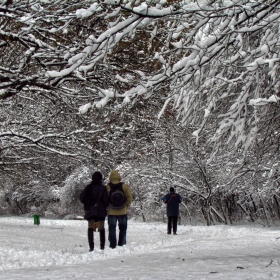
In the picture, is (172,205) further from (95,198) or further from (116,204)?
(95,198)

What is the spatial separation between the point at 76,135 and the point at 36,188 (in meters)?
34.6

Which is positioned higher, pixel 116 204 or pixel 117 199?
pixel 117 199

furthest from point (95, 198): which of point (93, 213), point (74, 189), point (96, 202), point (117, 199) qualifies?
point (74, 189)

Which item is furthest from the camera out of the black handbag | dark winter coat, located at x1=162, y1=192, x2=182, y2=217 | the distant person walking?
dark winter coat, located at x1=162, y1=192, x2=182, y2=217

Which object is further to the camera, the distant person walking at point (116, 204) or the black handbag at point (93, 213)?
the distant person walking at point (116, 204)

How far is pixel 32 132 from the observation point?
13.7 meters

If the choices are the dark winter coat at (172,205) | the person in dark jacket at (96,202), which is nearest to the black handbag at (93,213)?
the person in dark jacket at (96,202)

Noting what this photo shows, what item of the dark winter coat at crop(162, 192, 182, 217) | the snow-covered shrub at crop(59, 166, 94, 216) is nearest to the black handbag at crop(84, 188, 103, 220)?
the dark winter coat at crop(162, 192, 182, 217)

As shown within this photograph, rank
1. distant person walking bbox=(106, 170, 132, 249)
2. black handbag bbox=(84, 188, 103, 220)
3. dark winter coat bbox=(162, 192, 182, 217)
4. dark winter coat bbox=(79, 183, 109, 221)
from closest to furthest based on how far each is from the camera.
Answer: black handbag bbox=(84, 188, 103, 220) < dark winter coat bbox=(79, 183, 109, 221) < distant person walking bbox=(106, 170, 132, 249) < dark winter coat bbox=(162, 192, 182, 217)

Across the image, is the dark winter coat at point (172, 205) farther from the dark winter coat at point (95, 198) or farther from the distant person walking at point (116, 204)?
the dark winter coat at point (95, 198)

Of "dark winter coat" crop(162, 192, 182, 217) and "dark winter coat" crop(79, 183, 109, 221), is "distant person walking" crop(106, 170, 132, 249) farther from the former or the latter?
"dark winter coat" crop(162, 192, 182, 217)

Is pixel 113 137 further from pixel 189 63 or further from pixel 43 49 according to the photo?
pixel 189 63

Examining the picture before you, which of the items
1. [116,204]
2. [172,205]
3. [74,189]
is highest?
[74,189]

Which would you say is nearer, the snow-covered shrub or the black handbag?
the black handbag
